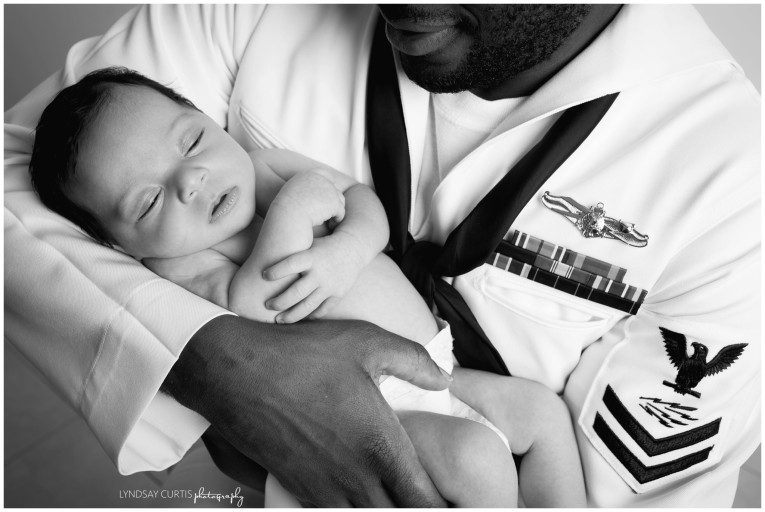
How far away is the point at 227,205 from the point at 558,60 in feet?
2.61

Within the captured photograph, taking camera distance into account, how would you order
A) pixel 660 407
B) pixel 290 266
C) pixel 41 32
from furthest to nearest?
pixel 41 32 < pixel 660 407 < pixel 290 266

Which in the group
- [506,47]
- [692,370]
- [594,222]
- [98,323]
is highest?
[506,47]

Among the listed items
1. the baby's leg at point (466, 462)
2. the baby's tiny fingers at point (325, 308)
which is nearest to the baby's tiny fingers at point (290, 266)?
the baby's tiny fingers at point (325, 308)

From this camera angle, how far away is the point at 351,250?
1.25 metres

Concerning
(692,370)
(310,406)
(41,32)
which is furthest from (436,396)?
(41,32)

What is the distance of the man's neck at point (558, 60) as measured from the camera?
1260 millimetres

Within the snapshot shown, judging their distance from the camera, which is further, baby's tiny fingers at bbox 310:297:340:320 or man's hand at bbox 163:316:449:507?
baby's tiny fingers at bbox 310:297:340:320

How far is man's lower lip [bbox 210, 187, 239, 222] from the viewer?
1.27 m

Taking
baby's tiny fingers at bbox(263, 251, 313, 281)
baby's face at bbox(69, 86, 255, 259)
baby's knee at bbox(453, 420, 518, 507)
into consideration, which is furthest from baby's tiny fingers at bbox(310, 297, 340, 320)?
baby's knee at bbox(453, 420, 518, 507)

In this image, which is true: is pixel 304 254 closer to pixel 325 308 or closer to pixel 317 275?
pixel 317 275

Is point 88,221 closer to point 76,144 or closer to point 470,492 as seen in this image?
point 76,144

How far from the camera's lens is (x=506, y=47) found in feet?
4.14

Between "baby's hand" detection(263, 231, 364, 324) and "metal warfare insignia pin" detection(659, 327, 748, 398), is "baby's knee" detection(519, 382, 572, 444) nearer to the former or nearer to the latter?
"metal warfare insignia pin" detection(659, 327, 748, 398)

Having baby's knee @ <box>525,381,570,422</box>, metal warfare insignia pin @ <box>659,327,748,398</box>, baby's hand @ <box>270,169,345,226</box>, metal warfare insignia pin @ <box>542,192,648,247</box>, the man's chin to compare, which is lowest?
baby's knee @ <box>525,381,570,422</box>
